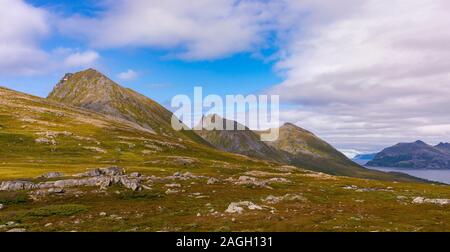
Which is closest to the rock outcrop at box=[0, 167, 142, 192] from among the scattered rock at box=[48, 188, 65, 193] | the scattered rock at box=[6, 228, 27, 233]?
the scattered rock at box=[48, 188, 65, 193]

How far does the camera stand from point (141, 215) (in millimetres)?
48938

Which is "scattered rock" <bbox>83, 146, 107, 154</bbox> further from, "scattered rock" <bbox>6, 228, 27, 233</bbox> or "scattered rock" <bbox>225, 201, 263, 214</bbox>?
"scattered rock" <bbox>6, 228, 27, 233</bbox>

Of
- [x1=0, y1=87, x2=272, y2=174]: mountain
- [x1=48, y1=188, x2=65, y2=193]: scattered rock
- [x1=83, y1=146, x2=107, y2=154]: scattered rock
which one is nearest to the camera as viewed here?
[x1=48, y1=188, x2=65, y2=193]: scattered rock

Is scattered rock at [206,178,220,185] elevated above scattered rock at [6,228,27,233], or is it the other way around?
scattered rock at [206,178,220,185]

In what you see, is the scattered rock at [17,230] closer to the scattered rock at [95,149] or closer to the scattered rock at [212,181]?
the scattered rock at [212,181]

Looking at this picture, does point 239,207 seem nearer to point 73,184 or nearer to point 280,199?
point 280,199

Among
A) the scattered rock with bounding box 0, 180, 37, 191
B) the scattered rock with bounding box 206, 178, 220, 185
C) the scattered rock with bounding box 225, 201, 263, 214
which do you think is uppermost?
the scattered rock with bounding box 0, 180, 37, 191

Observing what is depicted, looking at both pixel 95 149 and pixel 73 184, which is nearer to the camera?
pixel 73 184

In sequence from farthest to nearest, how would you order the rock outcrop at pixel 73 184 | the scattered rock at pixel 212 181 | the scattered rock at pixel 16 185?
the scattered rock at pixel 212 181, the rock outcrop at pixel 73 184, the scattered rock at pixel 16 185

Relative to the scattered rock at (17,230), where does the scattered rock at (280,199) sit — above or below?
above

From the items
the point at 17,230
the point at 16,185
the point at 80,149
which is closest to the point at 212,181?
the point at 16,185

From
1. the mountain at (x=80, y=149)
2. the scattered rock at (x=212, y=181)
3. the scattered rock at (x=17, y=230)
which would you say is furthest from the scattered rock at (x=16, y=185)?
the scattered rock at (x=212, y=181)

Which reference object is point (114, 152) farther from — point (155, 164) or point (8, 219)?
point (8, 219)

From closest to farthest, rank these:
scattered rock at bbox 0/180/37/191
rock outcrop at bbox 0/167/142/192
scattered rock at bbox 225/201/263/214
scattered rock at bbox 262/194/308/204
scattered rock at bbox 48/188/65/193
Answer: scattered rock at bbox 225/201/263/214 → scattered rock at bbox 48/188/65/193 → scattered rock at bbox 262/194/308/204 → scattered rock at bbox 0/180/37/191 → rock outcrop at bbox 0/167/142/192
